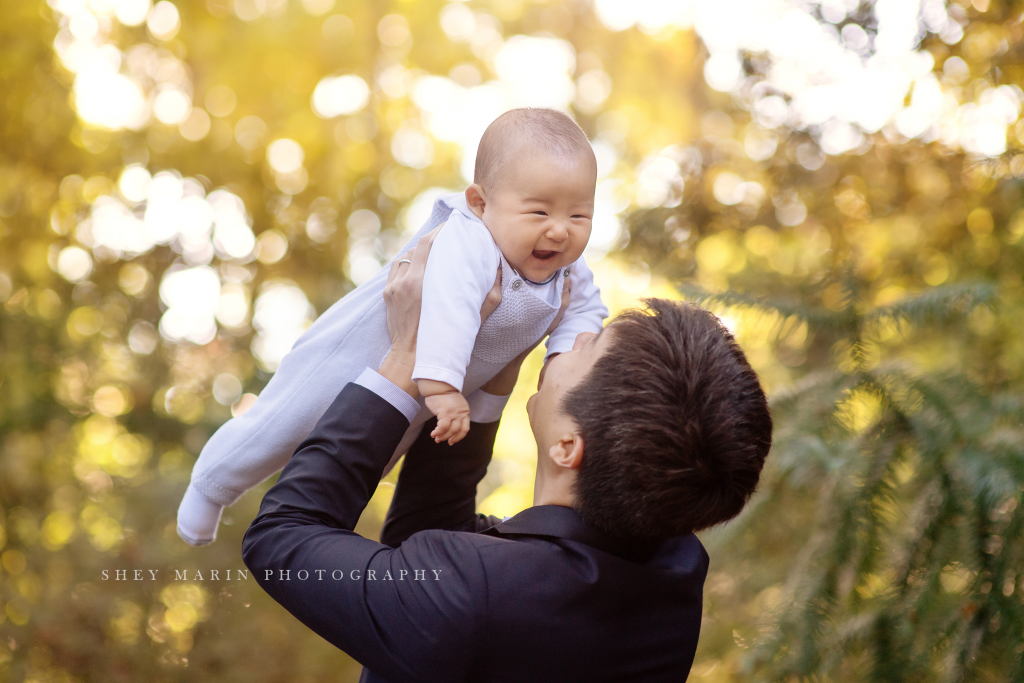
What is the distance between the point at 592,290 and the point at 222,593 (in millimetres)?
3074

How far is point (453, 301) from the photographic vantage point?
1.26m

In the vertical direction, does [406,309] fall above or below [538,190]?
below

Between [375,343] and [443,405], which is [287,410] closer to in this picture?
[375,343]

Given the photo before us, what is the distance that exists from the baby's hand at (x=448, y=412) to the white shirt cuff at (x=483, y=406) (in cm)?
26

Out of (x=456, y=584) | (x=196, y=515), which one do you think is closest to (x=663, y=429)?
(x=456, y=584)

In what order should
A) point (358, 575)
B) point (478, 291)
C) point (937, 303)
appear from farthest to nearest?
point (937, 303) < point (478, 291) < point (358, 575)

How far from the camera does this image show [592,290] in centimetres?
159

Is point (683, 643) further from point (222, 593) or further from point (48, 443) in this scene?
point (48, 443)

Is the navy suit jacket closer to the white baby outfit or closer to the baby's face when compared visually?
the white baby outfit

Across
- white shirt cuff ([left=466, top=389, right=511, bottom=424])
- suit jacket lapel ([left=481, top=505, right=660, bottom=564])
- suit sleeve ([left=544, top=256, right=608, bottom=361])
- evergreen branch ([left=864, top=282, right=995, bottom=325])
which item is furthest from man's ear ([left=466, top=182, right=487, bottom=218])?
evergreen branch ([left=864, top=282, right=995, bottom=325])

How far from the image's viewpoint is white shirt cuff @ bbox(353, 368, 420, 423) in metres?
1.25

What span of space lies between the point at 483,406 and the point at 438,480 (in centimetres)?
21

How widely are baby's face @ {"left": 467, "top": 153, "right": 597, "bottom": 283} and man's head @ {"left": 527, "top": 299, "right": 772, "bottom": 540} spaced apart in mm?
236

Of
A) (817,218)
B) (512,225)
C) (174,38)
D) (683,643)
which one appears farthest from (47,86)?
(683,643)
